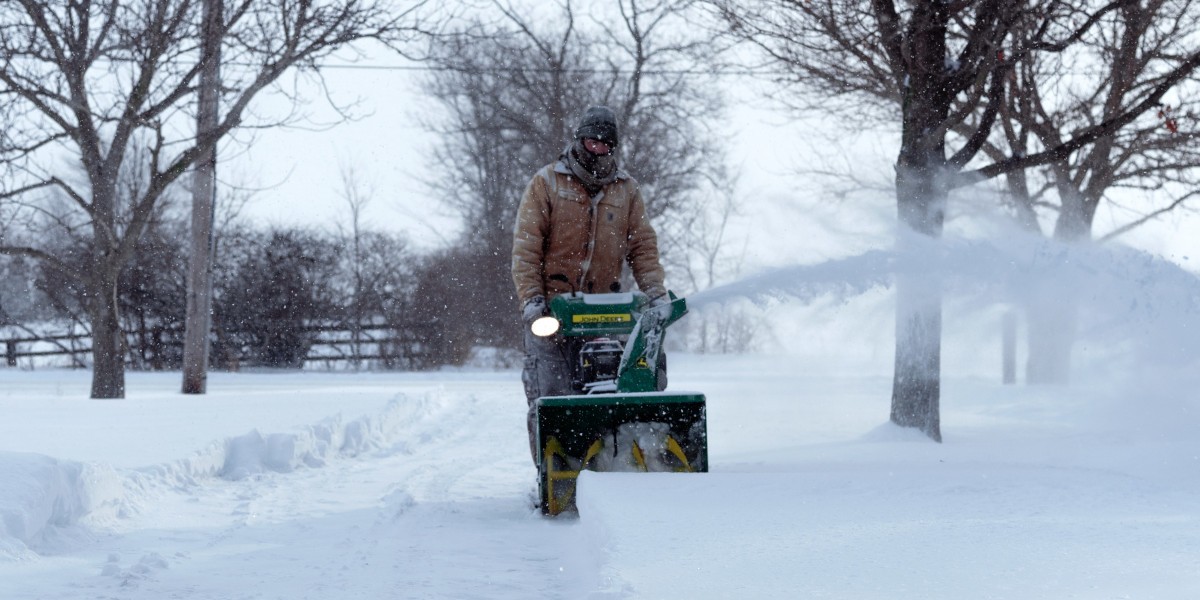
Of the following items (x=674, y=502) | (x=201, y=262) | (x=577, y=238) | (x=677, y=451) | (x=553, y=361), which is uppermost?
(x=201, y=262)

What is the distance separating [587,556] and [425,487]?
111 inches

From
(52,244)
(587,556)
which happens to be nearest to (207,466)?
(587,556)

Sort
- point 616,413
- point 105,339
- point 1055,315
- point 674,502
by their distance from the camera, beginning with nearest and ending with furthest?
point 674,502, point 616,413, point 1055,315, point 105,339

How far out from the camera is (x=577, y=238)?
5973 mm

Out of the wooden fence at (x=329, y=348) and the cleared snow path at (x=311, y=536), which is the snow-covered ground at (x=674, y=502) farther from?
the wooden fence at (x=329, y=348)

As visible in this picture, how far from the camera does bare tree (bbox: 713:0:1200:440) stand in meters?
8.84

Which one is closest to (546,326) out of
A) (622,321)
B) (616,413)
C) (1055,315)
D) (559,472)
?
(622,321)

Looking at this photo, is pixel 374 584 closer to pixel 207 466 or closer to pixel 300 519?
pixel 300 519

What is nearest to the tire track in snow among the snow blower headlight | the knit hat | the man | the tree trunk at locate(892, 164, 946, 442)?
the man

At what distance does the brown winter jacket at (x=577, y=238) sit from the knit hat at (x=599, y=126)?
26cm

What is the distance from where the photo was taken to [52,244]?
32.3 meters

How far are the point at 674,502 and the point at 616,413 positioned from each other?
1156 millimetres

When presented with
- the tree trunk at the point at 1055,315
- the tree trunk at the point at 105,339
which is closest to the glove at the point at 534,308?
the tree trunk at the point at 1055,315

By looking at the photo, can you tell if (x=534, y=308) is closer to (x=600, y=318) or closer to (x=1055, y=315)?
(x=600, y=318)
